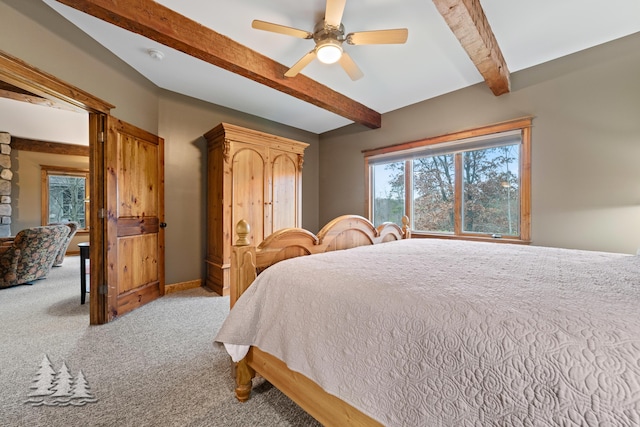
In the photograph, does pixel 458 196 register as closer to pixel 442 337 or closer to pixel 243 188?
pixel 243 188

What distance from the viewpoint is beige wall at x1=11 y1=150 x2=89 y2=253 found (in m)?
5.18

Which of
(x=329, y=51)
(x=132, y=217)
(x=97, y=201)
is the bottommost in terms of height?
(x=132, y=217)

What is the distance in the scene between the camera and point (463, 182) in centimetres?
325

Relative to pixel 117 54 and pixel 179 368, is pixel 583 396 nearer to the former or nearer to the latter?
pixel 179 368

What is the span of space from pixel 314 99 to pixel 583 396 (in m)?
3.10

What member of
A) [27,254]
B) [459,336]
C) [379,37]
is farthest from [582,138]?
[27,254]

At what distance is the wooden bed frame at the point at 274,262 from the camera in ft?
3.39

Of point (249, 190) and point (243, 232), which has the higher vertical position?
point (249, 190)

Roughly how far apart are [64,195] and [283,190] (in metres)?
5.81

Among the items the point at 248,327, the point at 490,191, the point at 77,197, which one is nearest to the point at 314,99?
Answer: the point at 490,191

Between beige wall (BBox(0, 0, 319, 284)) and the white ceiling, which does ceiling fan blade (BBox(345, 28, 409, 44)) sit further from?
beige wall (BBox(0, 0, 319, 284))

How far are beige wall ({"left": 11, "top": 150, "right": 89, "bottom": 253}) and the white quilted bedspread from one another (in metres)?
6.78

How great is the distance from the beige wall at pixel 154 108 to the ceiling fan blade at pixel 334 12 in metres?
2.07

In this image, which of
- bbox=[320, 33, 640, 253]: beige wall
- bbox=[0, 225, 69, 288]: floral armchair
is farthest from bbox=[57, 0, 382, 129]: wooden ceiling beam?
bbox=[0, 225, 69, 288]: floral armchair
